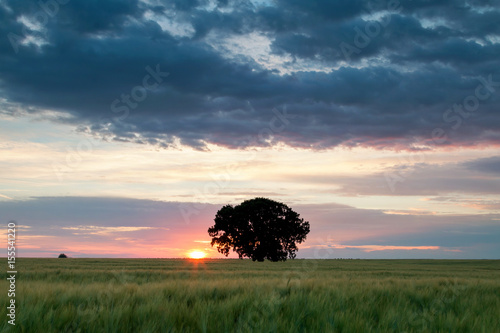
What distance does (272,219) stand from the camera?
5138cm

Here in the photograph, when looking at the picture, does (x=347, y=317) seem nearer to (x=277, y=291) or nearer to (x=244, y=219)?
(x=277, y=291)

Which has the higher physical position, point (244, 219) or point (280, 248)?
point (244, 219)

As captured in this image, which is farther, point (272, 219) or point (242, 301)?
point (272, 219)

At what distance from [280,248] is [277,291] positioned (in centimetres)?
4552

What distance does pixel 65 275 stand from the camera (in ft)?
60.3

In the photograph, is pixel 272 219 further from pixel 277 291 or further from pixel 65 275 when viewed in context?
pixel 277 291

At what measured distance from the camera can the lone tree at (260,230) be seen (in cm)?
5122

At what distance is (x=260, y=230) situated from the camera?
168ft

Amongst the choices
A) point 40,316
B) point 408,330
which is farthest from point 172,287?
point 408,330

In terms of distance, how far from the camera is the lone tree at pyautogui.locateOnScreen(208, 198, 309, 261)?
168 feet

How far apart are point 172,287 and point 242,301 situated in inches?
80.2

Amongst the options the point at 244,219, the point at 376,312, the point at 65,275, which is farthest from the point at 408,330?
the point at 244,219

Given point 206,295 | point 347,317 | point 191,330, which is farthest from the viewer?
point 206,295

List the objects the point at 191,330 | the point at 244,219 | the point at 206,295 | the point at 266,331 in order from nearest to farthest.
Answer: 1. the point at 266,331
2. the point at 191,330
3. the point at 206,295
4. the point at 244,219
